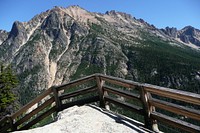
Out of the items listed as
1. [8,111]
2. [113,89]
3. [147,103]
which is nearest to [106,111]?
[113,89]

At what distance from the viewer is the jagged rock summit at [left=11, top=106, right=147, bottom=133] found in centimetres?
905

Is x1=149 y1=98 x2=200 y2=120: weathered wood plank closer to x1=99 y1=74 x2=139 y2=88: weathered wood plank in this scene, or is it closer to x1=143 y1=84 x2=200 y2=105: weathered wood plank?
x1=143 y1=84 x2=200 y2=105: weathered wood plank

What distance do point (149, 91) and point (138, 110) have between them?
121 cm

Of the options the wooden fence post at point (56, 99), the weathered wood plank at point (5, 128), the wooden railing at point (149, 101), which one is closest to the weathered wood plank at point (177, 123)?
the wooden railing at point (149, 101)

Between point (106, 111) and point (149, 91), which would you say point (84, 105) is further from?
point (149, 91)

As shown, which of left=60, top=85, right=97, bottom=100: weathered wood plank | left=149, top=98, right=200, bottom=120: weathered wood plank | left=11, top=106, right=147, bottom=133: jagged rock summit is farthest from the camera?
left=60, top=85, right=97, bottom=100: weathered wood plank

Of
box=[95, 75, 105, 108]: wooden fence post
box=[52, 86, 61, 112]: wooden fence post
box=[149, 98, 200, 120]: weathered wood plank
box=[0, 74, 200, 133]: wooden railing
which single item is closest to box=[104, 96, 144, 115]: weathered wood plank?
box=[0, 74, 200, 133]: wooden railing

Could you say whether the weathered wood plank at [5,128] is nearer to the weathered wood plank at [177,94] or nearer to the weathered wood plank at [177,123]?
the weathered wood plank at [177,123]

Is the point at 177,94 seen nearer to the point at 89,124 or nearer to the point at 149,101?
the point at 149,101

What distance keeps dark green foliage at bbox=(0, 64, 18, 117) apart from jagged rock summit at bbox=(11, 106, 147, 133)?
15.9 m

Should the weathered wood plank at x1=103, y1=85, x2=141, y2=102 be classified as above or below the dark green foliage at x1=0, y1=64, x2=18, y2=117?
below

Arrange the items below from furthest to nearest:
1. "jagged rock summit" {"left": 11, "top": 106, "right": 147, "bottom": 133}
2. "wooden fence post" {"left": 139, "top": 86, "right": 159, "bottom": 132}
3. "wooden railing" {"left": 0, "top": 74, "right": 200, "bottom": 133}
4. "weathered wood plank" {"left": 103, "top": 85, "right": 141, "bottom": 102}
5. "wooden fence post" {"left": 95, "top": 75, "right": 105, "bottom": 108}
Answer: "wooden fence post" {"left": 95, "top": 75, "right": 105, "bottom": 108}
"weathered wood plank" {"left": 103, "top": 85, "right": 141, "bottom": 102}
"jagged rock summit" {"left": 11, "top": 106, "right": 147, "bottom": 133}
"wooden fence post" {"left": 139, "top": 86, "right": 159, "bottom": 132}
"wooden railing" {"left": 0, "top": 74, "right": 200, "bottom": 133}

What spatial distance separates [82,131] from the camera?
9.08 metres

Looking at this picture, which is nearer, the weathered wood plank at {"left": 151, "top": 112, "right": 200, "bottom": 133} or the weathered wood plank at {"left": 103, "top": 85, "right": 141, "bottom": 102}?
the weathered wood plank at {"left": 151, "top": 112, "right": 200, "bottom": 133}
